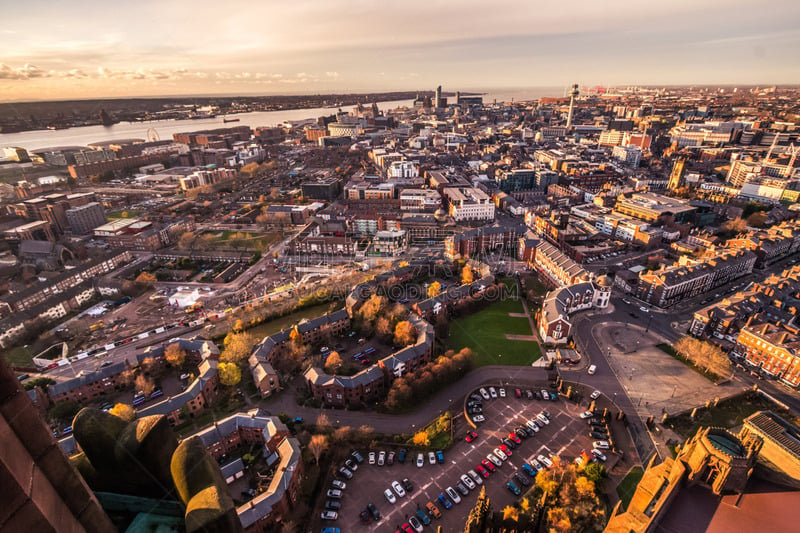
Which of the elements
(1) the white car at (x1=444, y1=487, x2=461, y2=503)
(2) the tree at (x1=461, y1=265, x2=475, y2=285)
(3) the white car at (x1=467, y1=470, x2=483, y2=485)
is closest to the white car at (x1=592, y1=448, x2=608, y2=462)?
(3) the white car at (x1=467, y1=470, x2=483, y2=485)

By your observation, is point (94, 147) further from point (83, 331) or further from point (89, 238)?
point (83, 331)

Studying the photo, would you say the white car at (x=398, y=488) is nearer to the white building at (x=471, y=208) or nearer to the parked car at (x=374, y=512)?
the parked car at (x=374, y=512)

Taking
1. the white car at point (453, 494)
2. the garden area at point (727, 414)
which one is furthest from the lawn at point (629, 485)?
the white car at point (453, 494)

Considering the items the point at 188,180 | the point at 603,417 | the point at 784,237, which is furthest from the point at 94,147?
the point at 784,237

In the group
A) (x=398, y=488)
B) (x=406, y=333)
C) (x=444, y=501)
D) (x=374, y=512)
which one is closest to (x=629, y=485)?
(x=444, y=501)

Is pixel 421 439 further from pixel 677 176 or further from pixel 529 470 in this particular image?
pixel 677 176

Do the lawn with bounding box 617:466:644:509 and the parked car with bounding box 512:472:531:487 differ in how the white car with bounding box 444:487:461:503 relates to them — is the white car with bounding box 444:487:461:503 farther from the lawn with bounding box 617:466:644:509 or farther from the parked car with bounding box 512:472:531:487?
the lawn with bounding box 617:466:644:509
